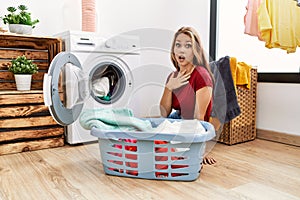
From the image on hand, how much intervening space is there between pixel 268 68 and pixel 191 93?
0.96 m

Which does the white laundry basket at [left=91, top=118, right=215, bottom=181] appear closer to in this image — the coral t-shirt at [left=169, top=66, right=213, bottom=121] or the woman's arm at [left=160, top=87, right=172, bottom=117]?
the coral t-shirt at [left=169, top=66, right=213, bottom=121]

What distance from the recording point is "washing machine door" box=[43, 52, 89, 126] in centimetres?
144

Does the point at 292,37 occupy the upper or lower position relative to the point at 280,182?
upper

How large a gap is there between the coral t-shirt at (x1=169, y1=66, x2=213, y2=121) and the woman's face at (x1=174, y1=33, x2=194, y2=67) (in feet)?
0.25

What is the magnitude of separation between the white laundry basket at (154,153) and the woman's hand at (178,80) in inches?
16.6

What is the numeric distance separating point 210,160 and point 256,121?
889 mm

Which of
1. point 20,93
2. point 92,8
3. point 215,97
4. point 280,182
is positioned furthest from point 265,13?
point 20,93

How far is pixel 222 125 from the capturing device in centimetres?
200

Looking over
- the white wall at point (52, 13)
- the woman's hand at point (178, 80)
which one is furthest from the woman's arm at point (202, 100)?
the white wall at point (52, 13)

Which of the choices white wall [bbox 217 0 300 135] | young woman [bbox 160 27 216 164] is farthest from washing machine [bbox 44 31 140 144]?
white wall [bbox 217 0 300 135]

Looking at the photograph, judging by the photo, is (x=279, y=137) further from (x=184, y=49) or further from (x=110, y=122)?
(x=110, y=122)

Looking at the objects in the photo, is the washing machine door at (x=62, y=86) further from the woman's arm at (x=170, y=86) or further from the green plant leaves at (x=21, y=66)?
the woman's arm at (x=170, y=86)

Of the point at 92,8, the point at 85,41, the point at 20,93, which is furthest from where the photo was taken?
the point at 92,8

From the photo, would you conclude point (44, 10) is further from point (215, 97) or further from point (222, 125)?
point (222, 125)
